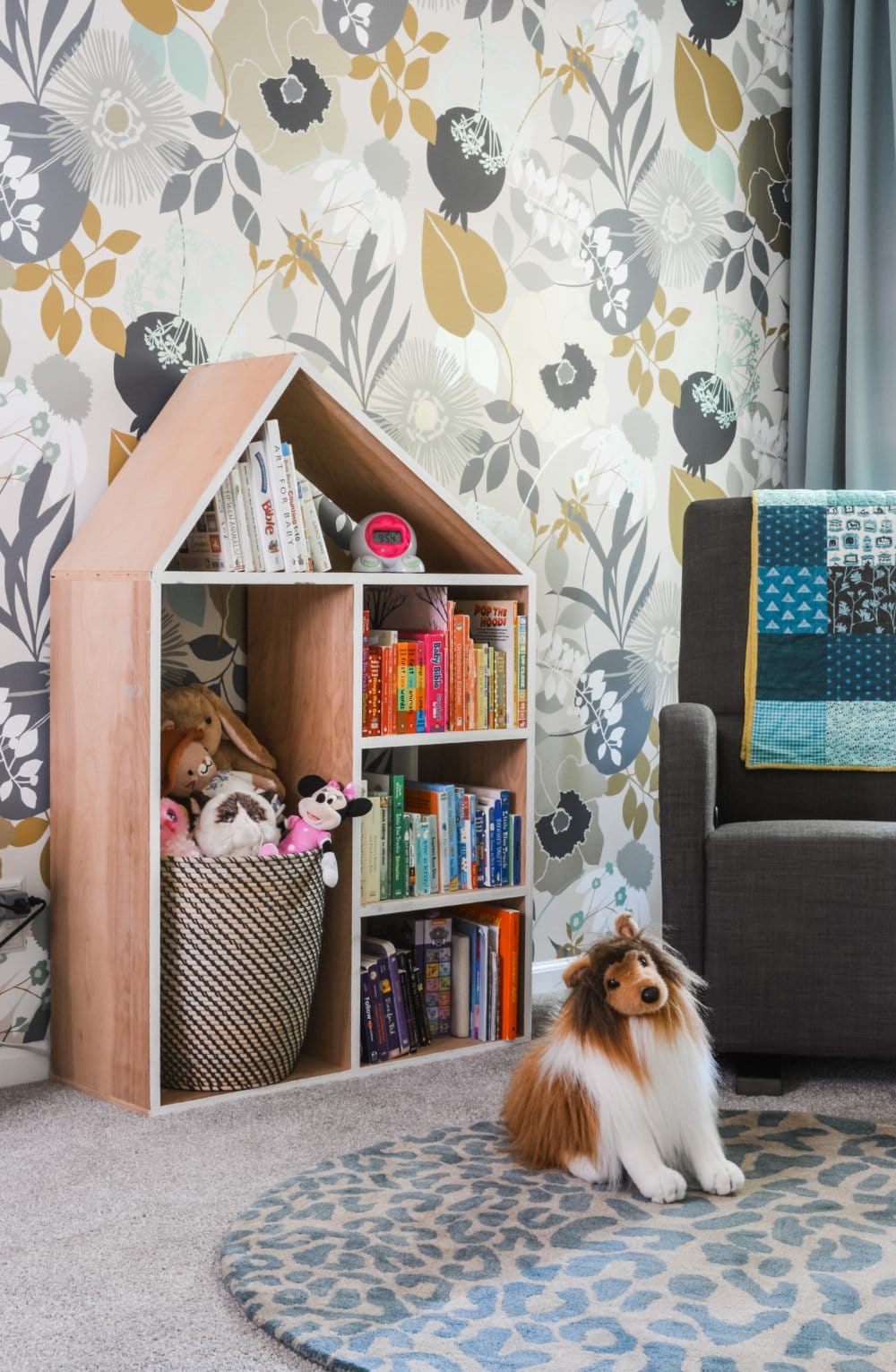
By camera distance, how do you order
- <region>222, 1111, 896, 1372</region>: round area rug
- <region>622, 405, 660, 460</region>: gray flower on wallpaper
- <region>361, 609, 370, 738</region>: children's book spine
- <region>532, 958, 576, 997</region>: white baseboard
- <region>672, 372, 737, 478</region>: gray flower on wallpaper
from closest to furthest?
<region>222, 1111, 896, 1372</region>: round area rug
<region>361, 609, 370, 738</region>: children's book spine
<region>532, 958, 576, 997</region>: white baseboard
<region>622, 405, 660, 460</region>: gray flower on wallpaper
<region>672, 372, 737, 478</region>: gray flower on wallpaper

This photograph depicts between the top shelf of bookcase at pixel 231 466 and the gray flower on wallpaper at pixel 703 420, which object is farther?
the gray flower on wallpaper at pixel 703 420

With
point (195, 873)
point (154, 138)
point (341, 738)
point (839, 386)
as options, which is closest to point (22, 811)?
point (195, 873)

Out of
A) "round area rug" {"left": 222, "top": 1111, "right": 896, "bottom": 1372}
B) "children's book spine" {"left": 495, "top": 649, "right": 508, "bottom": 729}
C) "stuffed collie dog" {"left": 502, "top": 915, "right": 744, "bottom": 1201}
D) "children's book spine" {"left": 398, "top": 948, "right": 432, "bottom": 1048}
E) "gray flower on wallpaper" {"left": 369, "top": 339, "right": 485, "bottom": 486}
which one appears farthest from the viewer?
"gray flower on wallpaper" {"left": 369, "top": 339, "right": 485, "bottom": 486}

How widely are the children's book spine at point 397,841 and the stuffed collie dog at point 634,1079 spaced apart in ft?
1.85

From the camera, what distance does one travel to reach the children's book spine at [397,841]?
246 centimetres

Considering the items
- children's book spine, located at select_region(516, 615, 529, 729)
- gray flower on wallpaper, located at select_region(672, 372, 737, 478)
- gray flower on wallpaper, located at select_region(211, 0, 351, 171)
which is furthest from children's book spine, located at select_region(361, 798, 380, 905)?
gray flower on wallpaper, located at select_region(672, 372, 737, 478)

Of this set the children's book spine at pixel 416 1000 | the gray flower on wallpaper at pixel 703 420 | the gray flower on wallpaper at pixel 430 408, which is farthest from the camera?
the gray flower on wallpaper at pixel 703 420

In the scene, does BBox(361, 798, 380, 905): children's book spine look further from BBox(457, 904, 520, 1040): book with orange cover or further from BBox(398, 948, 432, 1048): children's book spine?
BBox(457, 904, 520, 1040): book with orange cover

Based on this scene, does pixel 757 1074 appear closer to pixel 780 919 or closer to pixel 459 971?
pixel 780 919

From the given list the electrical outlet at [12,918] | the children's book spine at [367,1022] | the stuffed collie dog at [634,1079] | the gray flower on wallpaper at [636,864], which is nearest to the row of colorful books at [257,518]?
the electrical outlet at [12,918]

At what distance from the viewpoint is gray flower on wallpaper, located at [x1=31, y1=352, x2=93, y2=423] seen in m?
2.35

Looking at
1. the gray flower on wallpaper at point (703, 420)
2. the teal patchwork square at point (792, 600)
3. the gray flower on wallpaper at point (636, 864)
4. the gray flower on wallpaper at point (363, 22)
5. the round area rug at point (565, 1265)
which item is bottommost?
the round area rug at point (565, 1265)

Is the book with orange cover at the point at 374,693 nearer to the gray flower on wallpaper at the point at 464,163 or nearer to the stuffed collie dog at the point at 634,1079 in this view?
the stuffed collie dog at the point at 634,1079

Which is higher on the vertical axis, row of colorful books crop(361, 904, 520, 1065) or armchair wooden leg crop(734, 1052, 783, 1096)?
row of colorful books crop(361, 904, 520, 1065)
